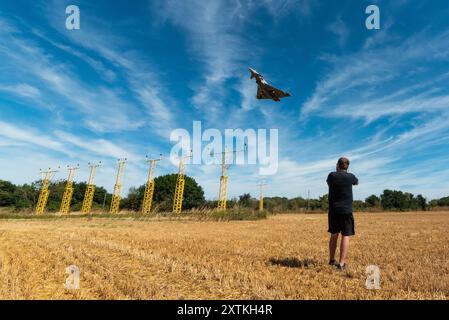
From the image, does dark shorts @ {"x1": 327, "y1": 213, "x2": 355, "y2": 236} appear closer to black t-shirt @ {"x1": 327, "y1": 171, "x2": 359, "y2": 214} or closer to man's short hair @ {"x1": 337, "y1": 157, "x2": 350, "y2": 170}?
black t-shirt @ {"x1": 327, "y1": 171, "x2": 359, "y2": 214}

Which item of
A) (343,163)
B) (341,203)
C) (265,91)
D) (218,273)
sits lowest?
(218,273)

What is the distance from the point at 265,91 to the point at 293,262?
963 cm

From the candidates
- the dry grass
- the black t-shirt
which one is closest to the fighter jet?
the dry grass

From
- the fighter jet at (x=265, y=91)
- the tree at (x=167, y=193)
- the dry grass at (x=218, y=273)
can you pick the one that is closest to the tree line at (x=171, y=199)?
the tree at (x=167, y=193)

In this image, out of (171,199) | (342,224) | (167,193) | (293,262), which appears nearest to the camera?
(342,224)

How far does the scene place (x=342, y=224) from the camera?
680 cm

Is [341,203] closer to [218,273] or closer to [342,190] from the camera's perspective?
[342,190]

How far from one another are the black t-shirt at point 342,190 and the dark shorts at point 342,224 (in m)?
0.09

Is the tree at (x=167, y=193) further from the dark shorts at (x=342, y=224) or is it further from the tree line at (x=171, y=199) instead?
the dark shorts at (x=342, y=224)

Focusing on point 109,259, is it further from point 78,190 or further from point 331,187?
point 78,190

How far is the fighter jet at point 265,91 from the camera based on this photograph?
1484 centimetres

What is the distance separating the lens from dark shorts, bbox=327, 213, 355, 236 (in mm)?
6734

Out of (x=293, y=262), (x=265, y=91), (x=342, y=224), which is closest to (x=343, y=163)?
(x=342, y=224)
